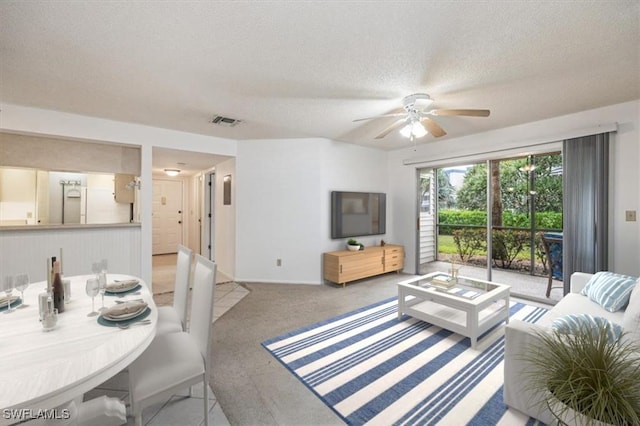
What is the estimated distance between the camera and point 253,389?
185cm

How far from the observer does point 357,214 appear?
479cm

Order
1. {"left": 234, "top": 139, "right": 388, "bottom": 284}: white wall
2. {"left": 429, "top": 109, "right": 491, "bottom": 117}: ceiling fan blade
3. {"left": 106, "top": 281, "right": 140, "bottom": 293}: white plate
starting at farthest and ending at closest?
{"left": 234, "top": 139, "right": 388, "bottom": 284}: white wall → {"left": 429, "top": 109, "right": 491, "bottom": 117}: ceiling fan blade → {"left": 106, "top": 281, "right": 140, "bottom": 293}: white plate

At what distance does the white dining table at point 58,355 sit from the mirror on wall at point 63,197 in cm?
302

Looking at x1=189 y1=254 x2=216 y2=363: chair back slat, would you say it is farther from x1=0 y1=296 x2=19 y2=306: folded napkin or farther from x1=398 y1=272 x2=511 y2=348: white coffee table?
x1=398 y1=272 x2=511 y2=348: white coffee table

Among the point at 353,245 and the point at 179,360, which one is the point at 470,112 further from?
the point at 179,360

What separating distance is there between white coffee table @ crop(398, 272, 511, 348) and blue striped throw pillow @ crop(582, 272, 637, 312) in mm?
656

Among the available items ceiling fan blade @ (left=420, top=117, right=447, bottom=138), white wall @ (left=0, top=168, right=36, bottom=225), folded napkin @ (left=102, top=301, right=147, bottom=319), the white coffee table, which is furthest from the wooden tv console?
white wall @ (left=0, top=168, right=36, bottom=225)

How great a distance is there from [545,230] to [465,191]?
1.21 m

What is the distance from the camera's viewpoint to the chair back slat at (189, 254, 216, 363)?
1540mm

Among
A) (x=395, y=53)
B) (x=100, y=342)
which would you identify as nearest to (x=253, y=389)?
(x=100, y=342)

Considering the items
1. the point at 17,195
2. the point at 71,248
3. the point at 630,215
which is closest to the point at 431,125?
the point at 630,215

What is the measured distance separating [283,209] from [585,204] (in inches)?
153

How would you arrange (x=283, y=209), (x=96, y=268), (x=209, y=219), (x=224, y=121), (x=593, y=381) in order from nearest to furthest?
1. (x=593, y=381)
2. (x=96, y=268)
3. (x=224, y=121)
4. (x=283, y=209)
5. (x=209, y=219)

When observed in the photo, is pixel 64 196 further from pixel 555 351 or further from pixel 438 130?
pixel 555 351
